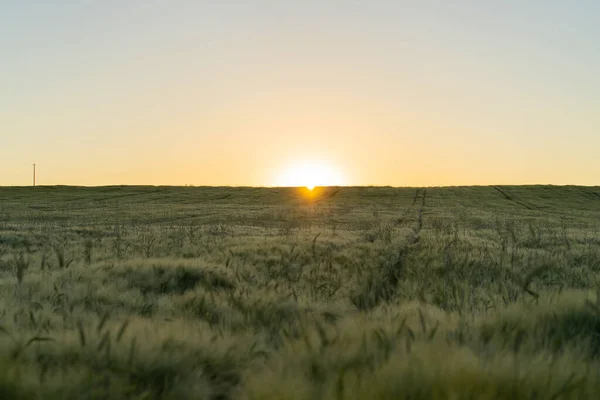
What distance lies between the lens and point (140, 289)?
6.05 metres

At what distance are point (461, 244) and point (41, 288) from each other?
8.55 meters

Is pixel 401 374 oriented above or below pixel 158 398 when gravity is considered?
above

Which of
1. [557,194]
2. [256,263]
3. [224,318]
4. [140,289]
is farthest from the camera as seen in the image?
[557,194]

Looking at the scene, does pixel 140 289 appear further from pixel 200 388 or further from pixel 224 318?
pixel 200 388

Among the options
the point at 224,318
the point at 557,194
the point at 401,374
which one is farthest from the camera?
the point at 557,194

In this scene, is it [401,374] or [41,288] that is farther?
[41,288]

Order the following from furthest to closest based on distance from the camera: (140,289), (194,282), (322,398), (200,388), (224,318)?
(194,282)
(140,289)
(224,318)
(200,388)
(322,398)

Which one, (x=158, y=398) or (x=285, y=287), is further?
(x=285, y=287)

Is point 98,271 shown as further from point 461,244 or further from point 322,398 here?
point 461,244

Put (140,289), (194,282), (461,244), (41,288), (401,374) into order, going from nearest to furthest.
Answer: (401,374) < (41,288) < (140,289) < (194,282) < (461,244)

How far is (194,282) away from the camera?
6691 mm

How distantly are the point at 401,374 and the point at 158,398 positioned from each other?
1.24 meters

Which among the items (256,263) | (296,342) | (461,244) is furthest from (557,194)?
(296,342)

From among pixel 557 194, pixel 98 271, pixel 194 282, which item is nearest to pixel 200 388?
pixel 194 282
